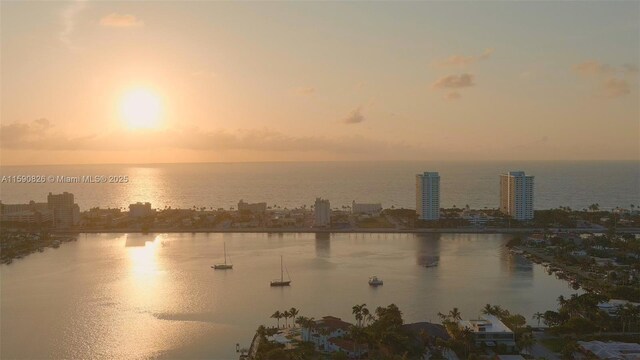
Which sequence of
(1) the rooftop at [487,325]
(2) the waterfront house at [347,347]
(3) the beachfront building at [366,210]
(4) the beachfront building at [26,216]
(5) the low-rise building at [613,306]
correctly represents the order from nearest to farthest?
(2) the waterfront house at [347,347], (1) the rooftop at [487,325], (5) the low-rise building at [613,306], (4) the beachfront building at [26,216], (3) the beachfront building at [366,210]

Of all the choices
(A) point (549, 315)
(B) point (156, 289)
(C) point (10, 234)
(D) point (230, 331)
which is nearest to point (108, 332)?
(D) point (230, 331)

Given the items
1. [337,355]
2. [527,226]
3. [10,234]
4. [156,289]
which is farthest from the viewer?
[527,226]

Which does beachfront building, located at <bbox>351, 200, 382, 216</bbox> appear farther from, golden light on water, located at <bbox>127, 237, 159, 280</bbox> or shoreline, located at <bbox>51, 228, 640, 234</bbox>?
golden light on water, located at <bbox>127, 237, 159, 280</bbox>

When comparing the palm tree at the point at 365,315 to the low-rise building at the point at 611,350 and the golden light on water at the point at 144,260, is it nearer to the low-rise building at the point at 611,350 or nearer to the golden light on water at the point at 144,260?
the low-rise building at the point at 611,350

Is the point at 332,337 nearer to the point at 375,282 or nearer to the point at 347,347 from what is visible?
the point at 347,347

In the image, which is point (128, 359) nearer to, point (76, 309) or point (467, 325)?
point (76, 309)

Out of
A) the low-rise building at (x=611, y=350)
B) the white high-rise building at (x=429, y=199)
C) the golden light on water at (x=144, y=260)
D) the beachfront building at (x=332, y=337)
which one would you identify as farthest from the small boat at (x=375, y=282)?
the white high-rise building at (x=429, y=199)
